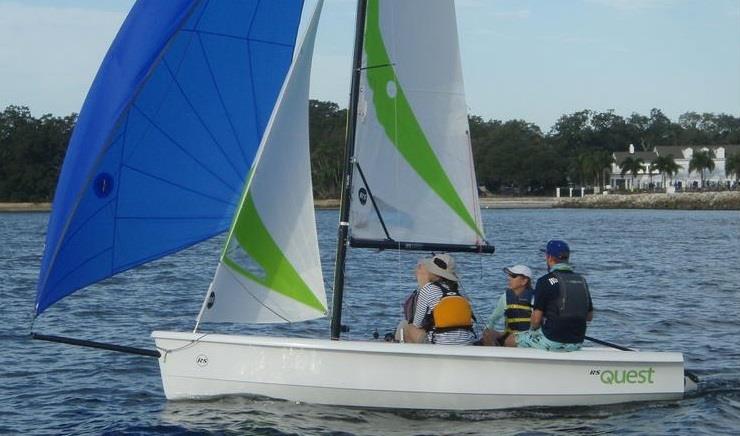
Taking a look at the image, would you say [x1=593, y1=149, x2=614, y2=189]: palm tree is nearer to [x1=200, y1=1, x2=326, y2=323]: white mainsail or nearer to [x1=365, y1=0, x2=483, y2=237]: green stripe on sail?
[x1=365, y1=0, x2=483, y2=237]: green stripe on sail

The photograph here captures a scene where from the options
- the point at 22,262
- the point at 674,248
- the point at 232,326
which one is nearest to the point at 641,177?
the point at 674,248

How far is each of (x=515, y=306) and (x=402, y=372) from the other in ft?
4.29

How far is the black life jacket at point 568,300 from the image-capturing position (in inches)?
398

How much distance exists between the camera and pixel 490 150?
366 feet

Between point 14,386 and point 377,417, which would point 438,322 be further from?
point 14,386

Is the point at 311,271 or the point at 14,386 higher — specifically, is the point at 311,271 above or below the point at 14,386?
above

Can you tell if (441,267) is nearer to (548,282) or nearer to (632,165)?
(548,282)

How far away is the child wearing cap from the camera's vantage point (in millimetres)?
10562

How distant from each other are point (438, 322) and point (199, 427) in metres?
2.21

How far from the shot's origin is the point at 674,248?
3884 cm

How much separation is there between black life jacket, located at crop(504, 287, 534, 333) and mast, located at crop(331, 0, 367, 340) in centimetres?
154

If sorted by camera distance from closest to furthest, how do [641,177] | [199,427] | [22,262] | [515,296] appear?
[199,427] < [515,296] < [22,262] < [641,177]

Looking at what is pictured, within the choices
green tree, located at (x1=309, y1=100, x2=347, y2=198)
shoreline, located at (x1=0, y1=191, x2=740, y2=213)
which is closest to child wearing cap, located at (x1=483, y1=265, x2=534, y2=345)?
green tree, located at (x1=309, y1=100, x2=347, y2=198)

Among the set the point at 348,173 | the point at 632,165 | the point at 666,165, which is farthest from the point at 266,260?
the point at 632,165
